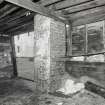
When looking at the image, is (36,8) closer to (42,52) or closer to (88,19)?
(42,52)

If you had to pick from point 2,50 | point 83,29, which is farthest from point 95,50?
point 2,50

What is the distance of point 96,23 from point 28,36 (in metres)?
3.67

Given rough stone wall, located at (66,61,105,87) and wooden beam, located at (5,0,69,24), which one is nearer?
wooden beam, located at (5,0,69,24)

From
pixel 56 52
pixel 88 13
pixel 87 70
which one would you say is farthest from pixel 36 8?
pixel 87 70

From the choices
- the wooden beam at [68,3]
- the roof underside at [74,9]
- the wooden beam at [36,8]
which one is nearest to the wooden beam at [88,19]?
the roof underside at [74,9]

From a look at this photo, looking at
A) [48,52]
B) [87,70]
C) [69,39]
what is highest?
[69,39]

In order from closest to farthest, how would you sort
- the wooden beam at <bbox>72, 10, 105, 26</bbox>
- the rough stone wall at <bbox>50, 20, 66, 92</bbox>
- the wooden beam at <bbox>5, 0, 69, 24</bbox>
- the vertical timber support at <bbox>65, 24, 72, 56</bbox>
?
the wooden beam at <bbox>5, 0, 69, 24</bbox> → the wooden beam at <bbox>72, 10, 105, 26</bbox> → the rough stone wall at <bbox>50, 20, 66, 92</bbox> → the vertical timber support at <bbox>65, 24, 72, 56</bbox>

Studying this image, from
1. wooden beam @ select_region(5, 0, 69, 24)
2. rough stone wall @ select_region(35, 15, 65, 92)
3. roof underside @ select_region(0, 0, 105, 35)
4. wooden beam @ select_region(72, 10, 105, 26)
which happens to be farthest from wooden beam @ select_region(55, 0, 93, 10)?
wooden beam @ select_region(72, 10, 105, 26)

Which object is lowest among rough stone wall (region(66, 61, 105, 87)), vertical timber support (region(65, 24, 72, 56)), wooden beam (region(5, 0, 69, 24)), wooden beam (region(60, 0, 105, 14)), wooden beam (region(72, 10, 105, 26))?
rough stone wall (region(66, 61, 105, 87))

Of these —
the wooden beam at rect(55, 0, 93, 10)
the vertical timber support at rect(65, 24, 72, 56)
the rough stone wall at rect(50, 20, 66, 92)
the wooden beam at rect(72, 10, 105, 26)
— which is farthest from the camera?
the vertical timber support at rect(65, 24, 72, 56)

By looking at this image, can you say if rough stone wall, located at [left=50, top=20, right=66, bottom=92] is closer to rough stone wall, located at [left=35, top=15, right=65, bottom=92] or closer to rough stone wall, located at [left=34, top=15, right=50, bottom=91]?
rough stone wall, located at [left=35, top=15, right=65, bottom=92]

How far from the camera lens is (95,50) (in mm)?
3686

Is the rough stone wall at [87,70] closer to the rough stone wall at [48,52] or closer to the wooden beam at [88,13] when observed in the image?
the rough stone wall at [48,52]

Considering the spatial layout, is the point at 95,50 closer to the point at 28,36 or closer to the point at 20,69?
the point at 28,36
